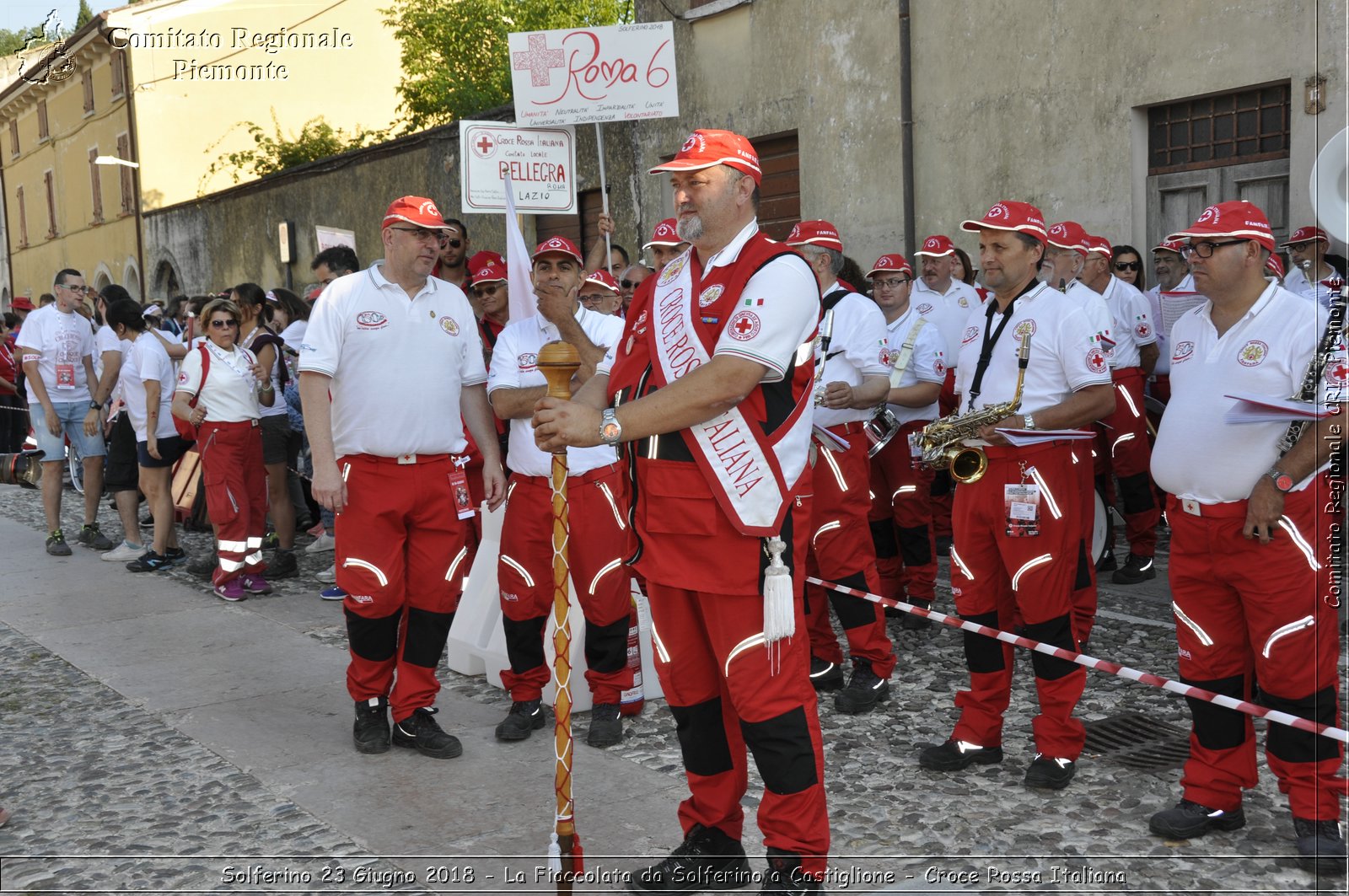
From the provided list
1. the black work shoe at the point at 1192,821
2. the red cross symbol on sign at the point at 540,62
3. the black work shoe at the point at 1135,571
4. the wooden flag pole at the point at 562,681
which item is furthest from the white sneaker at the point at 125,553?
the black work shoe at the point at 1192,821

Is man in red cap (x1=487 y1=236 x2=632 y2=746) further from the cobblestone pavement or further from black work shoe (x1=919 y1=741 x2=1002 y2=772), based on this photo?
black work shoe (x1=919 y1=741 x2=1002 y2=772)

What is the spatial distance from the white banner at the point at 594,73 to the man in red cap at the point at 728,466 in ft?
19.2

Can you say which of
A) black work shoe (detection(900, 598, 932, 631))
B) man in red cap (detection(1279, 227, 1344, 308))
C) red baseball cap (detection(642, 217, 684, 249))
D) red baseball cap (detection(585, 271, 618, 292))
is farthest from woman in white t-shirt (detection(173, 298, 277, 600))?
man in red cap (detection(1279, 227, 1344, 308))

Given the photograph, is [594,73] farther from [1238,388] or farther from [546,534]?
[1238,388]

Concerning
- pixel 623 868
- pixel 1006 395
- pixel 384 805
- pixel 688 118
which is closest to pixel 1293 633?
pixel 1006 395

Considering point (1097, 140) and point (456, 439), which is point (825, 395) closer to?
point (456, 439)

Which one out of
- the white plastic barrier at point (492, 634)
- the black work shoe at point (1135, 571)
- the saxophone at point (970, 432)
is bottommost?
the black work shoe at point (1135, 571)

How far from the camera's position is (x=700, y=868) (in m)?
3.89

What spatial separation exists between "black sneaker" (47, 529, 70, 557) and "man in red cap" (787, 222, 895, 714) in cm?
720

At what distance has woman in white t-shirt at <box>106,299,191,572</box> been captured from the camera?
9547 mm

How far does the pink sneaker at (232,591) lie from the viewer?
8.45m

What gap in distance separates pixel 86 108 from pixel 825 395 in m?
35.7

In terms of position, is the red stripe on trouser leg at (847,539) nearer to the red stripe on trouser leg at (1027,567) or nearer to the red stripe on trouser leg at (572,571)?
the red stripe on trouser leg at (1027,567)

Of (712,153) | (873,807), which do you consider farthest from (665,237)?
(873,807)
